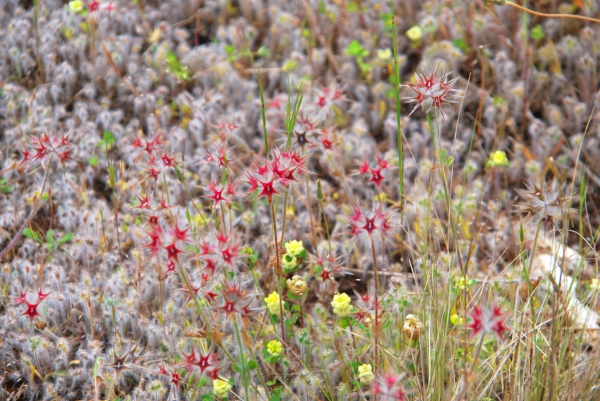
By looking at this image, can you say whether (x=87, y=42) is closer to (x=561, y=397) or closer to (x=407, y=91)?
(x=407, y=91)

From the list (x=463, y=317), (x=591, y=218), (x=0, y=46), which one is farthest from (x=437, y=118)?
(x=0, y=46)

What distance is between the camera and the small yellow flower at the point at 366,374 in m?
2.33

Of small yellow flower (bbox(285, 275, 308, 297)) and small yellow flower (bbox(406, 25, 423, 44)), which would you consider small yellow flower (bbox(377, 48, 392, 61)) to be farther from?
small yellow flower (bbox(285, 275, 308, 297))

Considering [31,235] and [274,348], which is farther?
[31,235]

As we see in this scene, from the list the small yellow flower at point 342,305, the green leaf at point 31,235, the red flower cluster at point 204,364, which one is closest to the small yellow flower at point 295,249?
the small yellow flower at point 342,305

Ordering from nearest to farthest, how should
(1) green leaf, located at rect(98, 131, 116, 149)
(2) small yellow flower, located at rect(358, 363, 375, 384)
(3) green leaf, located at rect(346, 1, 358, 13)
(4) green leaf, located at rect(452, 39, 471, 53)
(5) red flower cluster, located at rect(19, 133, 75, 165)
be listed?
(2) small yellow flower, located at rect(358, 363, 375, 384) < (5) red flower cluster, located at rect(19, 133, 75, 165) < (1) green leaf, located at rect(98, 131, 116, 149) < (4) green leaf, located at rect(452, 39, 471, 53) < (3) green leaf, located at rect(346, 1, 358, 13)

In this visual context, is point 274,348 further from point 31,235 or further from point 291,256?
point 31,235

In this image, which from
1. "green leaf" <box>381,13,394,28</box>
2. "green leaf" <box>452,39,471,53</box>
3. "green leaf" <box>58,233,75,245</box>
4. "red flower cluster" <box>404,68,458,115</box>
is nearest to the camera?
"red flower cluster" <box>404,68,458,115</box>

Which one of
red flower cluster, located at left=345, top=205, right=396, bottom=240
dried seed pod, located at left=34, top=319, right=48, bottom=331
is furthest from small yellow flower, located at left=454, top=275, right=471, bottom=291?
dried seed pod, located at left=34, top=319, right=48, bottom=331

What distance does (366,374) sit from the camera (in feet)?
7.64

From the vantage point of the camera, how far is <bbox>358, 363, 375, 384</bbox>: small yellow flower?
2.33 m

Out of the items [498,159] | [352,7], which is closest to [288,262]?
[498,159]

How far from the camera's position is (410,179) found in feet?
12.0

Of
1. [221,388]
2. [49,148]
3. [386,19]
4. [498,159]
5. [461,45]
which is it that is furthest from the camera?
[386,19]
